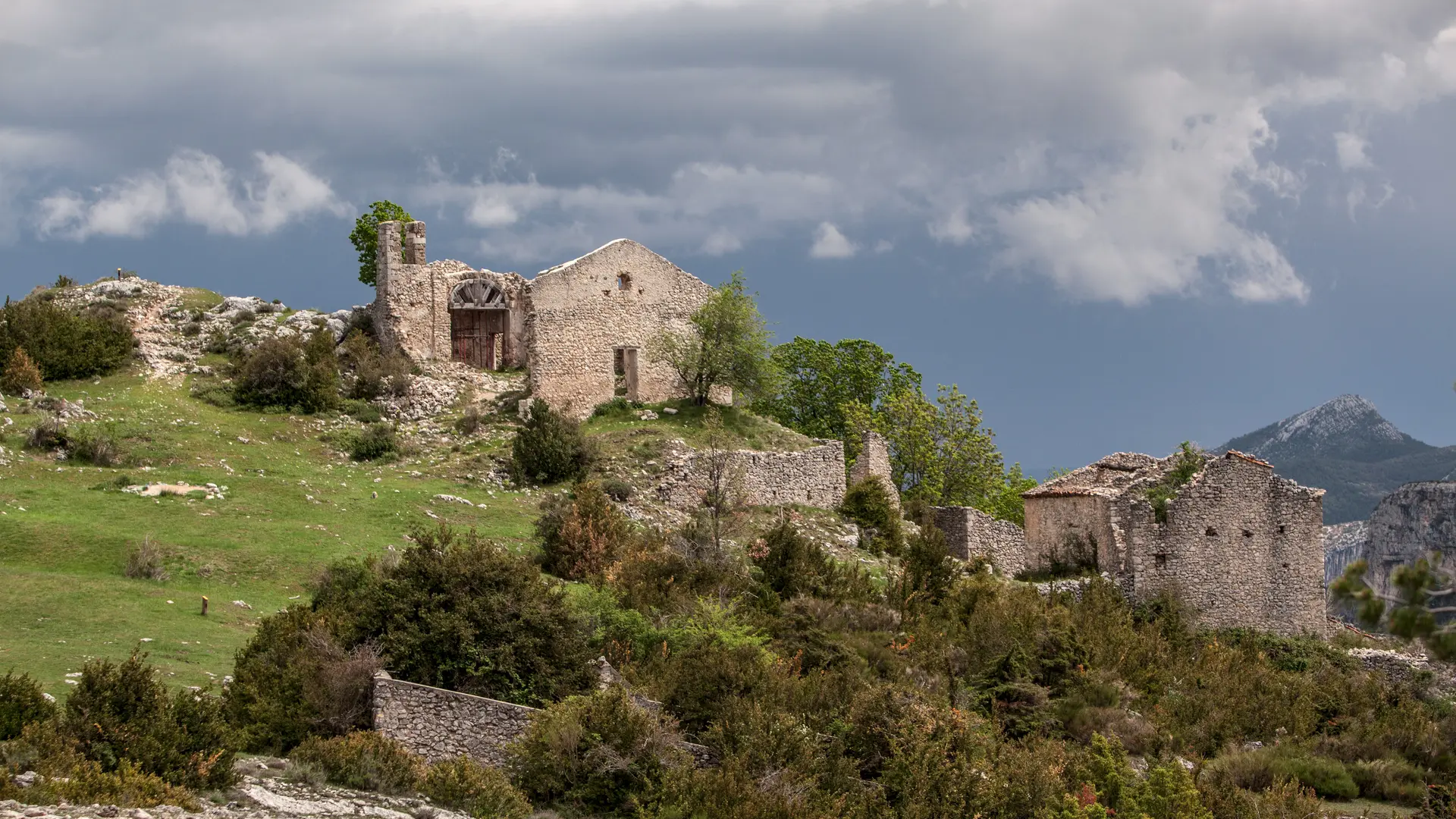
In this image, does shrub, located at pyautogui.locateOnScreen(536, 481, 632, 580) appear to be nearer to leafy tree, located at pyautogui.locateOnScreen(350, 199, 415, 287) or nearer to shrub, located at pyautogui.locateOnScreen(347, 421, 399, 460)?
shrub, located at pyautogui.locateOnScreen(347, 421, 399, 460)

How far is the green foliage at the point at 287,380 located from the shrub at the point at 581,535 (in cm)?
977

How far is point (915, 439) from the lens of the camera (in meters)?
50.6

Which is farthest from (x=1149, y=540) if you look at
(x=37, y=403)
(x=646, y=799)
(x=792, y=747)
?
(x=37, y=403)

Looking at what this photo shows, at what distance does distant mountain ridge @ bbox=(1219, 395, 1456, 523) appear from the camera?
9606 centimetres

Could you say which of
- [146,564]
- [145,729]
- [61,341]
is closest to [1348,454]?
[61,341]

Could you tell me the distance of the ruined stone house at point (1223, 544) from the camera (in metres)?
34.9

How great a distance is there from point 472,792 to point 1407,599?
10440mm

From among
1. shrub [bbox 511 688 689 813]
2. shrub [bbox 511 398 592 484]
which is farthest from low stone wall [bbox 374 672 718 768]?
shrub [bbox 511 398 592 484]

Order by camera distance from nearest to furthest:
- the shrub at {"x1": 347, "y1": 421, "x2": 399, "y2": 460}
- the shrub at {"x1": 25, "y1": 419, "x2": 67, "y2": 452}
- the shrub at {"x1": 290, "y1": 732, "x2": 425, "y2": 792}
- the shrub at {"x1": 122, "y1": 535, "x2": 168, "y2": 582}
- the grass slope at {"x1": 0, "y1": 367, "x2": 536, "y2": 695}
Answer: the shrub at {"x1": 290, "y1": 732, "x2": 425, "y2": 792} < the grass slope at {"x1": 0, "y1": 367, "x2": 536, "y2": 695} < the shrub at {"x1": 122, "y1": 535, "x2": 168, "y2": 582} < the shrub at {"x1": 25, "y1": 419, "x2": 67, "y2": 452} < the shrub at {"x1": 347, "y1": 421, "x2": 399, "y2": 460}

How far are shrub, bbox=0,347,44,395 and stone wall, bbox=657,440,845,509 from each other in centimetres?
1387

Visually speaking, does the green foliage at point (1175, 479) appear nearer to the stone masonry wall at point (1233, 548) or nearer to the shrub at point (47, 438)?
the stone masonry wall at point (1233, 548)

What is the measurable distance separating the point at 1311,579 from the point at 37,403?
27287 millimetres

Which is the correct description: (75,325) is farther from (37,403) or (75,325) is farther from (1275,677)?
(1275,677)

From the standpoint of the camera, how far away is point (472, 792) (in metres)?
19.4
